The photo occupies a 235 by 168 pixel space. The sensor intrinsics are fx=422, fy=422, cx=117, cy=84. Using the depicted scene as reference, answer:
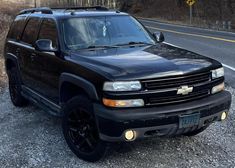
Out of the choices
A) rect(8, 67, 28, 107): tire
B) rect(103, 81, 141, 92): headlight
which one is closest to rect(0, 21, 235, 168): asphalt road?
rect(8, 67, 28, 107): tire

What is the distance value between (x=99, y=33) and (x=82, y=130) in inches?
59.6

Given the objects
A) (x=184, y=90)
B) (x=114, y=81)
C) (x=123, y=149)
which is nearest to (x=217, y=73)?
(x=184, y=90)

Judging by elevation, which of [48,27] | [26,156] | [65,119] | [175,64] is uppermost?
[48,27]

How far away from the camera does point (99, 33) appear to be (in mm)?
6031

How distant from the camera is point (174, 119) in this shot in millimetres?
4766

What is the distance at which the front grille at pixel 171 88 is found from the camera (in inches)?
187

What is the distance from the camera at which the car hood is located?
478cm

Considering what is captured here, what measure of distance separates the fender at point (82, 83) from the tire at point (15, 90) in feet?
7.94

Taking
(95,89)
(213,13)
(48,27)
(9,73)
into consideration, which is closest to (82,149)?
(95,89)

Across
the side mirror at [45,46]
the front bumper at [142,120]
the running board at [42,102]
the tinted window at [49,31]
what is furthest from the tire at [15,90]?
the front bumper at [142,120]

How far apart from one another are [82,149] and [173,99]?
4.43ft

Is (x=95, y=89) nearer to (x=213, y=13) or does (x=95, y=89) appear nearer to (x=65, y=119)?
(x=65, y=119)

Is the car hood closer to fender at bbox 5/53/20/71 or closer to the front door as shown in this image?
the front door

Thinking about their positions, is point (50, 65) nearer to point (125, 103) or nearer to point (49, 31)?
point (49, 31)
